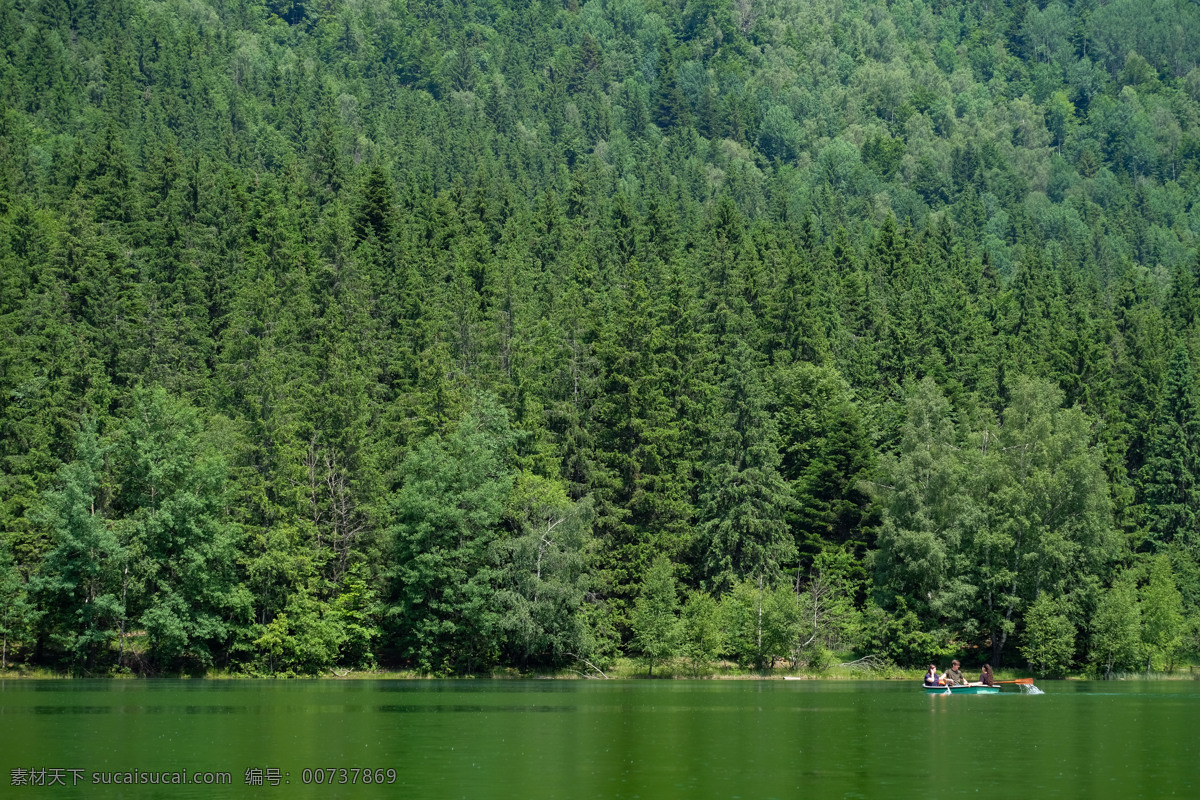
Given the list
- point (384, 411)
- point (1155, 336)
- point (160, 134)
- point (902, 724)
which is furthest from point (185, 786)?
point (160, 134)

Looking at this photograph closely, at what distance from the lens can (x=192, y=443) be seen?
8812cm

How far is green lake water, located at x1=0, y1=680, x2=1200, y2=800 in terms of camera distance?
116 ft

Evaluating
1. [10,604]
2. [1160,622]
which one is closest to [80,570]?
[10,604]

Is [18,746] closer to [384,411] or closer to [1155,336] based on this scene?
[384,411]

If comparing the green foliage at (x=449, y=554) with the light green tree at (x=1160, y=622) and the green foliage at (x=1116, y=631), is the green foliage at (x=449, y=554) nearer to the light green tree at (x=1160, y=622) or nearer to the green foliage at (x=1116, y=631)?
the green foliage at (x=1116, y=631)

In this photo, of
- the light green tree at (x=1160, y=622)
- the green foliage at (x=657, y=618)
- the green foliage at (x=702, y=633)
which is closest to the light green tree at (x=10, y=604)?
the green foliage at (x=657, y=618)

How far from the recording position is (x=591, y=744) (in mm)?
44875

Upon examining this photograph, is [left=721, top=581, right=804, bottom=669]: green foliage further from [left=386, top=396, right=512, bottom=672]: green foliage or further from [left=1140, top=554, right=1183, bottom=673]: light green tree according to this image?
[left=1140, top=554, right=1183, bottom=673]: light green tree

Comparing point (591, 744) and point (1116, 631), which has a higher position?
point (1116, 631)

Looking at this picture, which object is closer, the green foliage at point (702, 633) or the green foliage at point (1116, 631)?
the green foliage at point (702, 633)

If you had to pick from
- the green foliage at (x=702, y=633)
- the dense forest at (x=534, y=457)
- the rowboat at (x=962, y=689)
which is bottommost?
the rowboat at (x=962, y=689)

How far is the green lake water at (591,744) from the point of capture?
116 feet

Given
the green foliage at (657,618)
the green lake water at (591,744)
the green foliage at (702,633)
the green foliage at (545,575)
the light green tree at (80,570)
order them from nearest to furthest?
the green lake water at (591,744) < the light green tree at (80,570) < the green foliage at (545,575) < the green foliage at (657,618) < the green foliage at (702,633)

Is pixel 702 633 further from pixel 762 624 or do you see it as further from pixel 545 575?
pixel 545 575
